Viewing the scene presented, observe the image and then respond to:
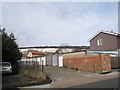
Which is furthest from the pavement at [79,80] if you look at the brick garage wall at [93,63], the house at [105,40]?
the house at [105,40]

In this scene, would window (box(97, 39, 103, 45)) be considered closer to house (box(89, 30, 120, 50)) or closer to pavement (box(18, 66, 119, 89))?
house (box(89, 30, 120, 50))

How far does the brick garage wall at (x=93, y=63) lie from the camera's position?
79.7ft

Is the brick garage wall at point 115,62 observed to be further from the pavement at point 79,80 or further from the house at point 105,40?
the pavement at point 79,80

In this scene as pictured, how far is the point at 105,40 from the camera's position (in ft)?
120

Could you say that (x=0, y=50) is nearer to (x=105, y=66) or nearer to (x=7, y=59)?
(x=7, y=59)

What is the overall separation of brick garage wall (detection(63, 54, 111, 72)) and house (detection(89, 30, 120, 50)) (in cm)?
1014

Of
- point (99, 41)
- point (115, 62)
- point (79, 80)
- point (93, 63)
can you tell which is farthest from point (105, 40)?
point (79, 80)

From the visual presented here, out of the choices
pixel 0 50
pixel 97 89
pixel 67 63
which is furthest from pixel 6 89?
pixel 67 63

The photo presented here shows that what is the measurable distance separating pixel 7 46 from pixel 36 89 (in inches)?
484

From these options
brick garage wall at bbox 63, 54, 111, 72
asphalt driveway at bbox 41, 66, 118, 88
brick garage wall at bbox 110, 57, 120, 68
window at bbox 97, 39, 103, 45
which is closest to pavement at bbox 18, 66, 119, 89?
asphalt driveway at bbox 41, 66, 118, 88

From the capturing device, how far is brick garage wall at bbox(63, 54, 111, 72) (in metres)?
24.3

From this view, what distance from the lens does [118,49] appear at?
33.8 m

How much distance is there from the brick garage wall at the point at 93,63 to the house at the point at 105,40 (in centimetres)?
1014

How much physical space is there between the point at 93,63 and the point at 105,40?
1293cm
